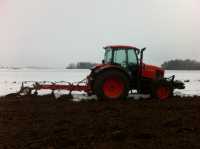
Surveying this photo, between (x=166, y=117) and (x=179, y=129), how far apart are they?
1.88 metres

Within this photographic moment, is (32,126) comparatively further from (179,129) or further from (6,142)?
(179,129)

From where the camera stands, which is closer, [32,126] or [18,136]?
[18,136]

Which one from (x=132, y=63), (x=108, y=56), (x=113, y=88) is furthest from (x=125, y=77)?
(x=108, y=56)

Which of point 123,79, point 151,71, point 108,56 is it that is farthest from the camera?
point 151,71

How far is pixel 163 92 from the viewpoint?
18031mm

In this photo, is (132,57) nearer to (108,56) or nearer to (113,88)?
(108,56)

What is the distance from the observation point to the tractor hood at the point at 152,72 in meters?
17.7

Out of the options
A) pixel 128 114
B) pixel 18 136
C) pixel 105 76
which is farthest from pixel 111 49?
pixel 18 136

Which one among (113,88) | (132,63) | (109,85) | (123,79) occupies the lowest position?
(113,88)

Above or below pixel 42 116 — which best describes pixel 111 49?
above

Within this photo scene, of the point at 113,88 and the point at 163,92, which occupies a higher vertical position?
the point at 113,88

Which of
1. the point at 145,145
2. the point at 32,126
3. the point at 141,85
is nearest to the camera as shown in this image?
the point at 145,145

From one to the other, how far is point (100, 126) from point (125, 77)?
6520 mm

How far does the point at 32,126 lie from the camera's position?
35.0ft
